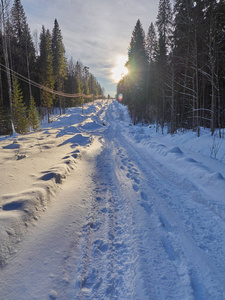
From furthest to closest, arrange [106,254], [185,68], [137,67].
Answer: [137,67] → [185,68] → [106,254]

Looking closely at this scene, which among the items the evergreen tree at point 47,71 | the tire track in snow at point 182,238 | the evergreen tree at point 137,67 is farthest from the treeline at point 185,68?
the evergreen tree at point 47,71

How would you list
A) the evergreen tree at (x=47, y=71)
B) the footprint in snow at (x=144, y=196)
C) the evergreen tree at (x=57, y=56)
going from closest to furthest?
the footprint in snow at (x=144, y=196) → the evergreen tree at (x=47, y=71) → the evergreen tree at (x=57, y=56)

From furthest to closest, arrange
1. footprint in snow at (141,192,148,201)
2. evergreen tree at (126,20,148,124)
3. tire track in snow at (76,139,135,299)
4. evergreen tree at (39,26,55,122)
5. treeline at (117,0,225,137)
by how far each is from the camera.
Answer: evergreen tree at (39,26,55,122)
evergreen tree at (126,20,148,124)
treeline at (117,0,225,137)
footprint in snow at (141,192,148,201)
tire track in snow at (76,139,135,299)

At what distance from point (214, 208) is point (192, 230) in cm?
104

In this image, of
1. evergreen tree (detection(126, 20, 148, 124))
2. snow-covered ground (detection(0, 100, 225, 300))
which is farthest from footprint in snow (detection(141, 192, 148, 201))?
evergreen tree (detection(126, 20, 148, 124))

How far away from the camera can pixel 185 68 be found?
570 inches

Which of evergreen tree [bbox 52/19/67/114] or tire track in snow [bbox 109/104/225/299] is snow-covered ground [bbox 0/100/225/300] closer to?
tire track in snow [bbox 109/104/225/299]

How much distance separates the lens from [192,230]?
8.40ft

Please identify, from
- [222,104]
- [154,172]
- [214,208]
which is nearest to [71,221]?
[214,208]

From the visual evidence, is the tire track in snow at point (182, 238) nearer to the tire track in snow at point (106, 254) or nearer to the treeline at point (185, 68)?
the tire track in snow at point (106, 254)

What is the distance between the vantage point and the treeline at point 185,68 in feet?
31.3

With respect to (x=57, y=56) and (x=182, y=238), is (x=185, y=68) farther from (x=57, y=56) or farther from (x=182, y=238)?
(x=57, y=56)

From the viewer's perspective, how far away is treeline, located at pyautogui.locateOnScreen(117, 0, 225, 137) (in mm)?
9547

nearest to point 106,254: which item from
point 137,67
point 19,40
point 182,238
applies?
point 182,238
